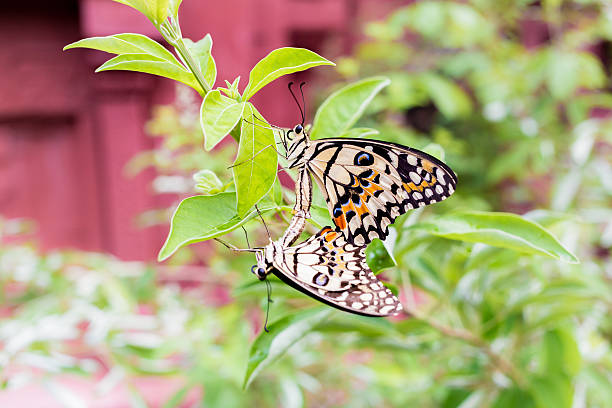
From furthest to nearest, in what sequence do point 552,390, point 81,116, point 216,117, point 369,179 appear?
point 81,116 → point 552,390 → point 369,179 → point 216,117

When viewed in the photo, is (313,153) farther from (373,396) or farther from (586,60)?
(586,60)

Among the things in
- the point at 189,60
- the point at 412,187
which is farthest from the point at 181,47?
the point at 412,187

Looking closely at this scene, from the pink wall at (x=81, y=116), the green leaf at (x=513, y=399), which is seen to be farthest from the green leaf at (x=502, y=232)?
the pink wall at (x=81, y=116)

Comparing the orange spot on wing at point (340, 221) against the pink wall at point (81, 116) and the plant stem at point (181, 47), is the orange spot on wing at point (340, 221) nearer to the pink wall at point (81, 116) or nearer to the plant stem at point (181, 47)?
the plant stem at point (181, 47)

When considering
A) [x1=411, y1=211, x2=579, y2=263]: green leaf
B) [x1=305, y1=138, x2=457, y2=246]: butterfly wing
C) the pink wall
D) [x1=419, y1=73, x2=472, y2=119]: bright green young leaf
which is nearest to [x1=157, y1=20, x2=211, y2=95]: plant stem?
[x1=305, y1=138, x2=457, y2=246]: butterfly wing

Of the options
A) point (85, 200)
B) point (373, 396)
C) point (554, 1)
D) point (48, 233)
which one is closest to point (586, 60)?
point (554, 1)

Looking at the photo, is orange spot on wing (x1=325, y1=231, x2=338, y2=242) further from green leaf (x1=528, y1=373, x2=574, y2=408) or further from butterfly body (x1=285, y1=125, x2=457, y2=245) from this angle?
green leaf (x1=528, y1=373, x2=574, y2=408)

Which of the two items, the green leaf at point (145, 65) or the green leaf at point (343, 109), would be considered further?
the green leaf at point (343, 109)

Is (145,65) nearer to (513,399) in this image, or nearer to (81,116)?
(513,399)
